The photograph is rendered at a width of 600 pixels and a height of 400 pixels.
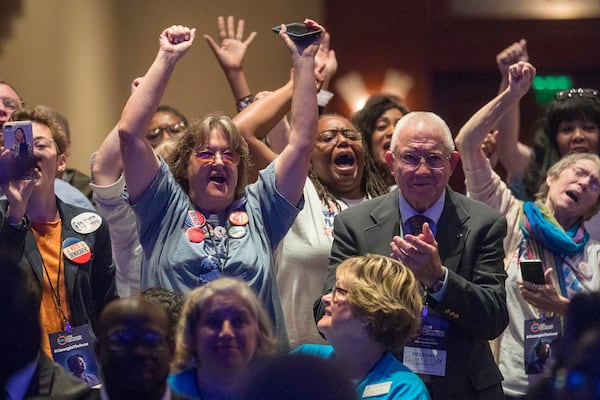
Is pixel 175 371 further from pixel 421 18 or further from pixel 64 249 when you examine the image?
pixel 421 18

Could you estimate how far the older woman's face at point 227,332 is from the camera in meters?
2.99

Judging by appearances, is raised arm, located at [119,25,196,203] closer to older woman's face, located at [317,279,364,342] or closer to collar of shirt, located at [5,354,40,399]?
older woman's face, located at [317,279,364,342]

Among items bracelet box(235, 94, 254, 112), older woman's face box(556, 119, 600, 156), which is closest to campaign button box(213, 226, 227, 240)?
bracelet box(235, 94, 254, 112)

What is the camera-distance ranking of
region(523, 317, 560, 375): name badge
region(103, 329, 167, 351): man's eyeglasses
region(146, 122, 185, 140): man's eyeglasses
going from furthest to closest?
region(146, 122, 185, 140): man's eyeglasses, region(523, 317, 560, 375): name badge, region(103, 329, 167, 351): man's eyeglasses

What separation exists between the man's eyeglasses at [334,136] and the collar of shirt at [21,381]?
2.26 metres

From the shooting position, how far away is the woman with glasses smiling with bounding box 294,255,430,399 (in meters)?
3.32

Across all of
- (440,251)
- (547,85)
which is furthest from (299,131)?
(547,85)

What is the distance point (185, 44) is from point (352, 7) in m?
3.97

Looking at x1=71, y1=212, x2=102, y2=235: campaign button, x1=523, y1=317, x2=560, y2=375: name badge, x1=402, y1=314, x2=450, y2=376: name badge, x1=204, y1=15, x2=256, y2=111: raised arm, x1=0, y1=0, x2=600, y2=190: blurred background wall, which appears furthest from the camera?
x1=0, y1=0, x2=600, y2=190: blurred background wall

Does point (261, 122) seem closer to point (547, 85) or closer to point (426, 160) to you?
point (426, 160)

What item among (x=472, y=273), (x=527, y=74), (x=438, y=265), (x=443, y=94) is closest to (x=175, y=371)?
(x=438, y=265)

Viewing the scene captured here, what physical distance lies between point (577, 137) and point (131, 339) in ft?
9.98

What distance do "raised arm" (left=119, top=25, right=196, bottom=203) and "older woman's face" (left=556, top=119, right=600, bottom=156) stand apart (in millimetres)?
2046

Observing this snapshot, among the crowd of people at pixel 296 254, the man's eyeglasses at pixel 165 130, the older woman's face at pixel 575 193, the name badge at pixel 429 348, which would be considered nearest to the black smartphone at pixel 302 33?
the crowd of people at pixel 296 254
